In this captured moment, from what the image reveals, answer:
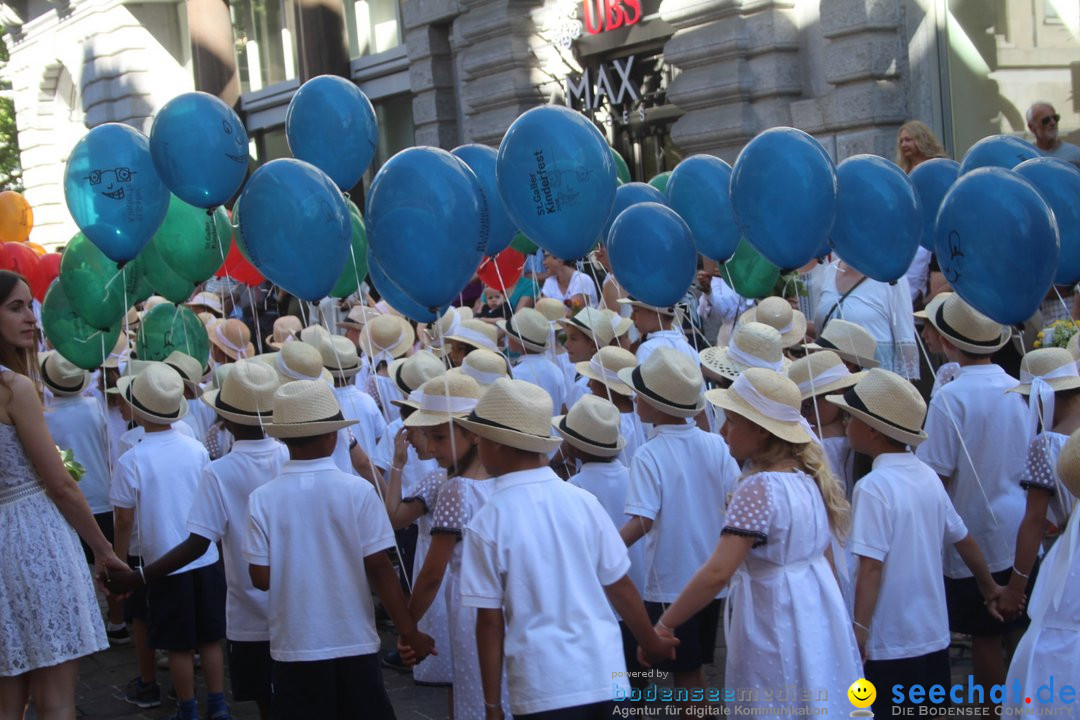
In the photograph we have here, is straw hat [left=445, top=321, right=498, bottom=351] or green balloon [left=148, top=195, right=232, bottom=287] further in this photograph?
straw hat [left=445, top=321, right=498, bottom=351]

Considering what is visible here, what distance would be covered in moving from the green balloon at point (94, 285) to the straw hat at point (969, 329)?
4260mm

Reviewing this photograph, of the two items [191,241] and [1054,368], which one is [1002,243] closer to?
[1054,368]

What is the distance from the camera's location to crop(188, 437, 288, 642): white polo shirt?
16.8 ft

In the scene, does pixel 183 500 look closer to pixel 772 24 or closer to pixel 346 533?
pixel 346 533

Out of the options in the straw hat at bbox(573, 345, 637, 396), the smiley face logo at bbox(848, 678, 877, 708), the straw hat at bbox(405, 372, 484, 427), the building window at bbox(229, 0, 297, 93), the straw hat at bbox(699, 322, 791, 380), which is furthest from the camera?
the building window at bbox(229, 0, 297, 93)

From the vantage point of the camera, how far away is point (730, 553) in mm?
3945

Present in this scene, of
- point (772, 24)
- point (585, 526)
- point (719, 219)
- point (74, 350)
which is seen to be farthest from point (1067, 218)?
point (772, 24)

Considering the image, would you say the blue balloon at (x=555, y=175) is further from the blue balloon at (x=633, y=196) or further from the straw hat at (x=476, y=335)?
the straw hat at (x=476, y=335)

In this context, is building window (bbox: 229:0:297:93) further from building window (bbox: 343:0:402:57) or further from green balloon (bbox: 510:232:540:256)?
green balloon (bbox: 510:232:540:256)

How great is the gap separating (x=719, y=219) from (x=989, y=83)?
15.9 ft

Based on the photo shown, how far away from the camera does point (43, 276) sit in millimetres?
9633

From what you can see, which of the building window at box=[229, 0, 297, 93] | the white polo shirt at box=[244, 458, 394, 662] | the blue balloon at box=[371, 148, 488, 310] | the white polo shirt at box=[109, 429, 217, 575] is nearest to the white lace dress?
the white polo shirt at box=[244, 458, 394, 662]

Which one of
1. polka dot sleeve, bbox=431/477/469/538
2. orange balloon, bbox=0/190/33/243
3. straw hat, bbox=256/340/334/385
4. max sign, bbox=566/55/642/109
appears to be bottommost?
polka dot sleeve, bbox=431/477/469/538

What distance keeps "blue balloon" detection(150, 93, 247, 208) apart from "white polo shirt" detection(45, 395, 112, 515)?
1.85 m
